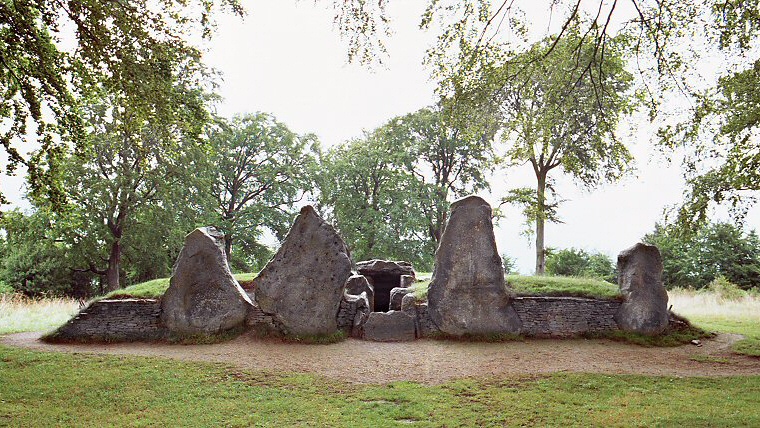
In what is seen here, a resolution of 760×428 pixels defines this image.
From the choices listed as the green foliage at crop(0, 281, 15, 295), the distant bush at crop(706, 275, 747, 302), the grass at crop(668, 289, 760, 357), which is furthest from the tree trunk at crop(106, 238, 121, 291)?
the distant bush at crop(706, 275, 747, 302)

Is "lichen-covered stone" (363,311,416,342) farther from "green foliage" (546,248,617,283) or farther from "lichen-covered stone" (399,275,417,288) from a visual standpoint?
"green foliage" (546,248,617,283)

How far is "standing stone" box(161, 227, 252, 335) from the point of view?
12.4 m

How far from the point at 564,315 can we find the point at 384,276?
24.1 ft

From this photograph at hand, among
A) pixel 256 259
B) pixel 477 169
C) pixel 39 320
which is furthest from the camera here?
pixel 477 169

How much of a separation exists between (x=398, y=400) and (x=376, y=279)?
10.8m

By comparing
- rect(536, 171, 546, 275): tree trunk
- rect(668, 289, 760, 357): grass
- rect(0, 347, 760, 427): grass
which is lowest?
rect(0, 347, 760, 427): grass

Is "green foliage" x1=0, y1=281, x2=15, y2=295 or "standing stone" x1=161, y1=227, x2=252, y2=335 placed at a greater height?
"standing stone" x1=161, y1=227, x2=252, y2=335

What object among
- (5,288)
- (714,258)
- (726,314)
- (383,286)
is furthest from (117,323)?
(714,258)

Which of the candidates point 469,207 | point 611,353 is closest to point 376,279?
point 469,207

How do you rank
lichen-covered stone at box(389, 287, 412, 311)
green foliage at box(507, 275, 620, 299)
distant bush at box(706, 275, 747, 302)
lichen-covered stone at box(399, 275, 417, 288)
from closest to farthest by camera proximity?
green foliage at box(507, 275, 620, 299) → lichen-covered stone at box(389, 287, 412, 311) → lichen-covered stone at box(399, 275, 417, 288) → distant bush at box(706, 275, 747, 302)

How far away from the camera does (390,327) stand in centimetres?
1262

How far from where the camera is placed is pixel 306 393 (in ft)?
26.7

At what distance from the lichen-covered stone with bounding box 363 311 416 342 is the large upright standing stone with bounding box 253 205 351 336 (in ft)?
3.00

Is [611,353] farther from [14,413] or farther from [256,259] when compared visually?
[256,259]
